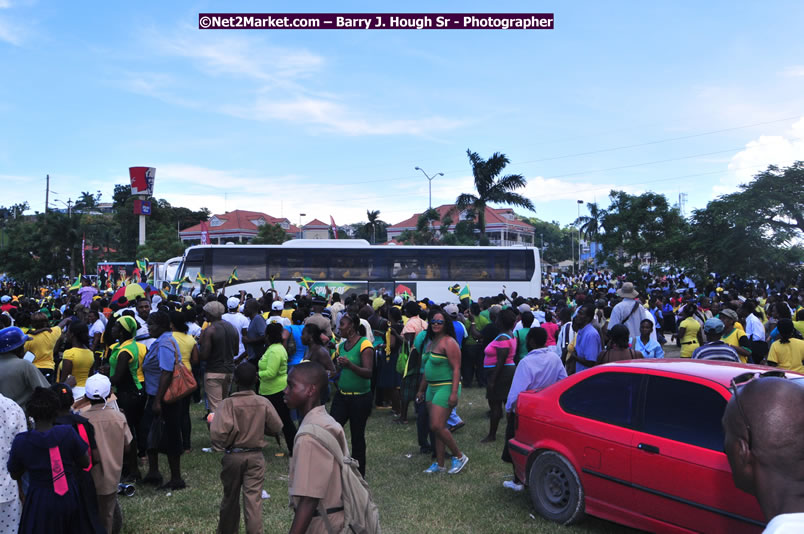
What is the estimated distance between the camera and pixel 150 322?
674 centimetres

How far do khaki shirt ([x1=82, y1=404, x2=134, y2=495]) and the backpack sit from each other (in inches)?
99.2

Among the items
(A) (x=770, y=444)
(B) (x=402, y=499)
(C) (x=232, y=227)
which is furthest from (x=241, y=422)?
(C) (x=232, y=227)

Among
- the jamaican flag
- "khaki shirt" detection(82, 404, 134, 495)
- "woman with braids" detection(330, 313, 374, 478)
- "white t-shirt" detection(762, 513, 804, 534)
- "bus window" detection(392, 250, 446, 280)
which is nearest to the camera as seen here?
"white t-shirt" detection(762, 513, 804, 534)

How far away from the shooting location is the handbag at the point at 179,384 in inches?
256

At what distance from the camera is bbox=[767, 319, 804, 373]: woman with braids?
722 cm

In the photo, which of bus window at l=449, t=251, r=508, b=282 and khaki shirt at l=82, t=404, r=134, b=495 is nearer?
khaki shirt at l=82, t=404, r=134, b=495

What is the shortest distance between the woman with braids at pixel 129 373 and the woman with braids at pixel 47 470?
8.21 feet

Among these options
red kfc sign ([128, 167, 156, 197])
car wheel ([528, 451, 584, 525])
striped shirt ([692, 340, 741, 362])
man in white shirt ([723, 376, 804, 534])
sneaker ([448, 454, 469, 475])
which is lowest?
sneaker ([448, 454, 469, 475])

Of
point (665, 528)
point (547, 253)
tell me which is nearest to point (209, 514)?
point (665, 528)

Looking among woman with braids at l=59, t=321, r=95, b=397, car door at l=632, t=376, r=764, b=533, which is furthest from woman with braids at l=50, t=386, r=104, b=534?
car door at l=632, t=376, r=764, b=533

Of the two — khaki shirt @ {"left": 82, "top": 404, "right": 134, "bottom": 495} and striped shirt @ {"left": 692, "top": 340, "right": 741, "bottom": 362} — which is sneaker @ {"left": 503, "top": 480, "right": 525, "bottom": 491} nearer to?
striped shirt @ {"left": 692, "top": 340, "right": 741, "bottom": 362}

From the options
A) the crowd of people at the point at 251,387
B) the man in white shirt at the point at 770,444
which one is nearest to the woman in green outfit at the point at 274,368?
the crowd of people at the point at 251,387

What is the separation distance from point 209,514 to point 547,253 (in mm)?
121044

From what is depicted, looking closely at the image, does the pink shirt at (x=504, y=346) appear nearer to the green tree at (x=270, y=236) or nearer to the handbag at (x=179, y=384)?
the handbag at (x=179, y=384)
